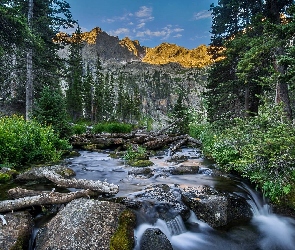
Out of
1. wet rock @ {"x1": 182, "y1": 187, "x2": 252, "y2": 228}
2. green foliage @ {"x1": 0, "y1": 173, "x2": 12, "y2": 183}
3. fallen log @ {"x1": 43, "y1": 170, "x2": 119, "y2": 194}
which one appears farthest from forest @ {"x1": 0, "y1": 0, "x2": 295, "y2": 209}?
fallen log @ {"x1": 43, "y1": 170, "x2": 119, "y2": 194}

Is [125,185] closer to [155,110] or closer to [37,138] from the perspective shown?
[37,138]

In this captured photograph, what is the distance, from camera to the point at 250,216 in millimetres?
6758

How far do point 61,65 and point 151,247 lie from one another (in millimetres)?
22289

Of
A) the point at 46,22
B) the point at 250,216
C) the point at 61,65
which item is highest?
the point at 46,22

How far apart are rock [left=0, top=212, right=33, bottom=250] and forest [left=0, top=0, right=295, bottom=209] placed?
3555 millimetres

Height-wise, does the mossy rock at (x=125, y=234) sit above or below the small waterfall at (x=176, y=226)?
above

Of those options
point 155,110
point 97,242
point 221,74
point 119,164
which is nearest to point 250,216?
point 97,242

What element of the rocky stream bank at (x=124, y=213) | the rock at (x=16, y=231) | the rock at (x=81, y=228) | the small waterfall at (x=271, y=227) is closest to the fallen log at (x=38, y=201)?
the rocky stream bank at (x=124, y=213)

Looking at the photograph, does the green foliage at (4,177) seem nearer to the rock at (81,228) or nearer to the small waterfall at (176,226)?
the rock at (81,228)

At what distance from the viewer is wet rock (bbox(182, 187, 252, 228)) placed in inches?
244

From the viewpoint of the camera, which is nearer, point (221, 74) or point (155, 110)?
point (221, 74)

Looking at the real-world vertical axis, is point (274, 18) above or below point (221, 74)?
above

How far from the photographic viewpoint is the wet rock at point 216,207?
6188 mm

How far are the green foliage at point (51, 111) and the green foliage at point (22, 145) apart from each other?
11.0 ft
